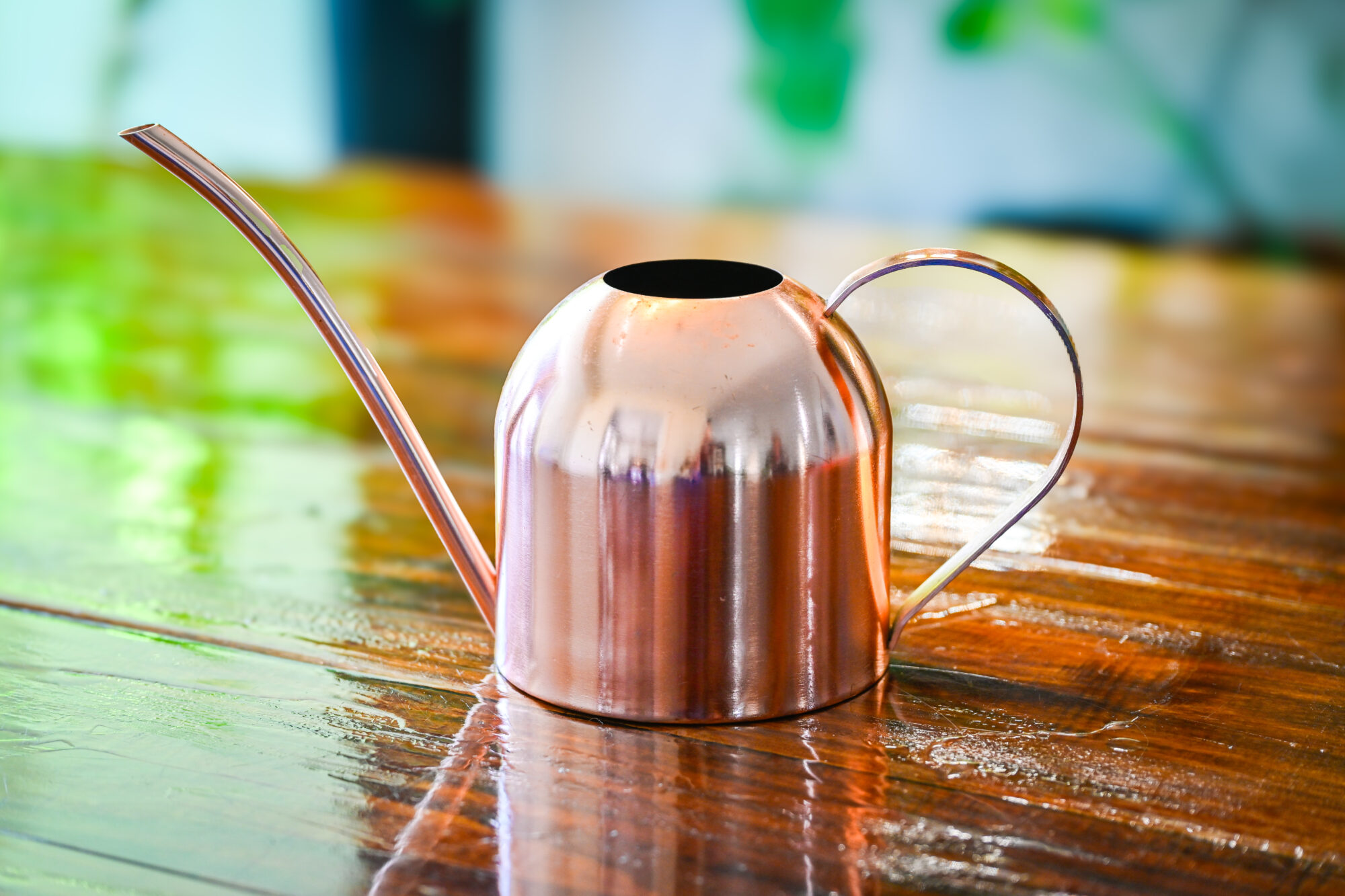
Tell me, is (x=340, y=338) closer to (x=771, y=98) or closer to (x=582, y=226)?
(x=582, y=226)

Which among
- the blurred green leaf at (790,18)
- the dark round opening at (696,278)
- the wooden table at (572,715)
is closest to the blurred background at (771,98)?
the blurred green leaf at (790,18)

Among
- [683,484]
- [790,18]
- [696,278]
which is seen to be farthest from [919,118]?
[683,484]

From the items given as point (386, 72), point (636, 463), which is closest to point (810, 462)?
point (636, 463)

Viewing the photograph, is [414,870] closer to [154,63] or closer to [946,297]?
[946,297]

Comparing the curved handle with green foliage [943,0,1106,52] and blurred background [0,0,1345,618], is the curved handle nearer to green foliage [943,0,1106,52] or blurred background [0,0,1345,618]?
blurred background [0,0,1345,618]

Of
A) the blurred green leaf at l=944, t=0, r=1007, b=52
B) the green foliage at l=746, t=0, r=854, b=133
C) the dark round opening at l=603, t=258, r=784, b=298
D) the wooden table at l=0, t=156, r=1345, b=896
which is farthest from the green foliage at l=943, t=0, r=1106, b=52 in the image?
the dark round opening at l=603, t=258, r=784, b=298

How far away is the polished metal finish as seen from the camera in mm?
582

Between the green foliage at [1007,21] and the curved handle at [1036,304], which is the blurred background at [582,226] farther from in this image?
the curved handle at [1036,304]

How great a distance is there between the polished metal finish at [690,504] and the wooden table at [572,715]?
0.03 m

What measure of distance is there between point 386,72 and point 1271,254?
1.71 m

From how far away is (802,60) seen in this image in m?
2.67

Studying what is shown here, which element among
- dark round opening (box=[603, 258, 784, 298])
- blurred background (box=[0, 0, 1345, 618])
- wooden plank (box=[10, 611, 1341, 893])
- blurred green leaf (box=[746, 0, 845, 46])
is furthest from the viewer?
blurred green leaf (box=[746, 0, 845, 46])

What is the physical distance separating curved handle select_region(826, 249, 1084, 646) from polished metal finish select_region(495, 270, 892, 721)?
0.03 m

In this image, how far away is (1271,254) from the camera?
8.04 feet
